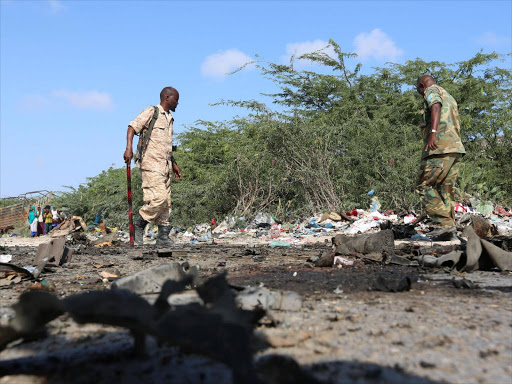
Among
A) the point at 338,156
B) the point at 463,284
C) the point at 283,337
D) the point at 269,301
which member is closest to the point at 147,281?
the point at 269,301

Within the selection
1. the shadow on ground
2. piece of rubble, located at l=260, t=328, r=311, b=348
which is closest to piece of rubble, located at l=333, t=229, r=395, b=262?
piece of rubble, located at l=260, t=328, r=311, b=348

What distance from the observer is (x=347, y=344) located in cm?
186

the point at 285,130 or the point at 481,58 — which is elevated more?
the point at 481,58

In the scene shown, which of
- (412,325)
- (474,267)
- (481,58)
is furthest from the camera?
(481,58)

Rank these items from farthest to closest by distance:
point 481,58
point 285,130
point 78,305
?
point 481,58 < point 285,130 < point 78,305

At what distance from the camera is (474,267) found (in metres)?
3.89

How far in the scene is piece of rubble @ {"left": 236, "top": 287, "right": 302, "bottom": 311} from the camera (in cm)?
245

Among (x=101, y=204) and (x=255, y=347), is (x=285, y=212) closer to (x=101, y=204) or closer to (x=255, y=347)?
(x=101, y=204)

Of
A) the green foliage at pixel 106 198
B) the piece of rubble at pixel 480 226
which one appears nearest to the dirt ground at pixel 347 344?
the piece of rubble at pixel 480 226

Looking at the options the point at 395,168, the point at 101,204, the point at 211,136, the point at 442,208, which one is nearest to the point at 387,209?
the point at 395,168

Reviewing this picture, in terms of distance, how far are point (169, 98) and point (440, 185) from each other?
4.02 meters

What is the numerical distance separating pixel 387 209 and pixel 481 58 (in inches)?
266

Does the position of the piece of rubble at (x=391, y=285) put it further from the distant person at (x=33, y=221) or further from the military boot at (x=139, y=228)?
the distant person at (x=33, y=221)

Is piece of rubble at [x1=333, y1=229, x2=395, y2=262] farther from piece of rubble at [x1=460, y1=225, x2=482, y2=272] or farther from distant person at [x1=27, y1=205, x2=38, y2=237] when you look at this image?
distant person at [x1=27, y1=205, x2=38, y2=237]
